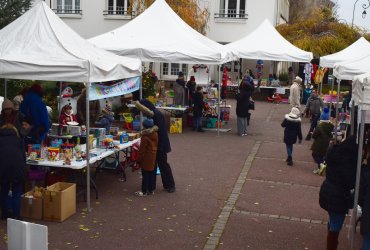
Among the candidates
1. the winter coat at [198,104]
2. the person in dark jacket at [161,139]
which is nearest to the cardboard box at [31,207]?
the person in dark jacket at [161,139]

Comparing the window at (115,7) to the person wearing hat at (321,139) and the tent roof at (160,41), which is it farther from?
the person wearing hat at (321,139)

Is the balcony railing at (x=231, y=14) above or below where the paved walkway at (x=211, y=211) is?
above

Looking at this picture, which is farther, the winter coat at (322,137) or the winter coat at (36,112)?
the winter coat at (322,137)

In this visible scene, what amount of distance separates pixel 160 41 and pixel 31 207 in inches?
336

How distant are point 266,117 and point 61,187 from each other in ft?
45.1

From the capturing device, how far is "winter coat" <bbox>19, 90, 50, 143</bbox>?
9.20m

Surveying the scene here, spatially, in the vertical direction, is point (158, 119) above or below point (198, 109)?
above

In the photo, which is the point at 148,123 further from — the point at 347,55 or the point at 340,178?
the point at 347,55

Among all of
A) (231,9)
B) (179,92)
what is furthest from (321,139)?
(231,9)

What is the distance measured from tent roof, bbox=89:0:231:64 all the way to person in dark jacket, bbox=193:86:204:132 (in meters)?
1.40

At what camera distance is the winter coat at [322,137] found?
35.5 feet

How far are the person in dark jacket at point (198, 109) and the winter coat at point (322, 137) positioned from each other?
555 cm

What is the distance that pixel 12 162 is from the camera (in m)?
6.96

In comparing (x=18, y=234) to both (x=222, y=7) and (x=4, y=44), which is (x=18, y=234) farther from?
(x=222, y=7)
